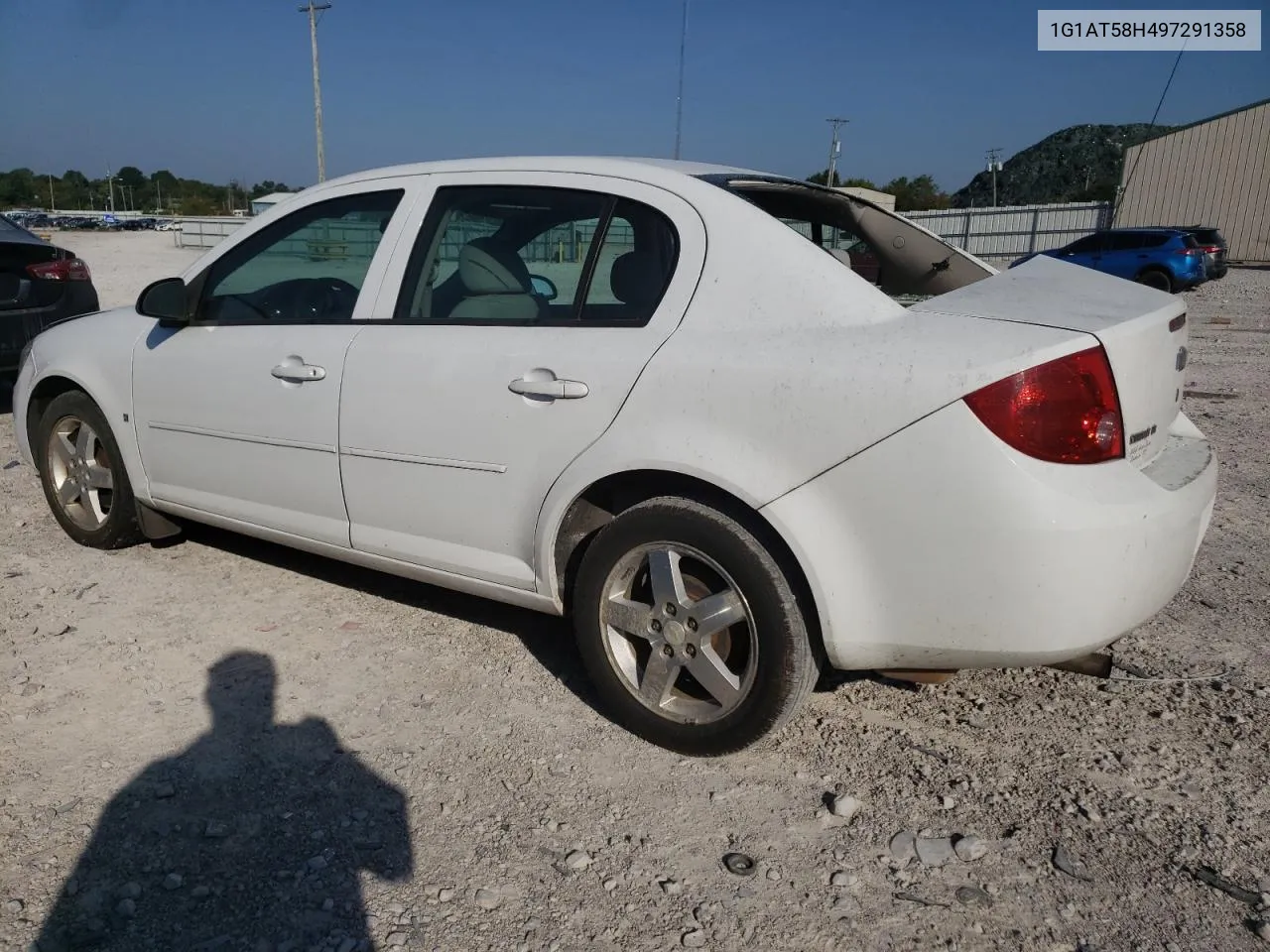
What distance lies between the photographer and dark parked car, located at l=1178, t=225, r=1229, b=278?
21.6 meters

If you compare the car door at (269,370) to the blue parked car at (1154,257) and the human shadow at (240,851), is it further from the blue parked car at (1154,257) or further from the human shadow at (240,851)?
the blue parked car at (1154,257)

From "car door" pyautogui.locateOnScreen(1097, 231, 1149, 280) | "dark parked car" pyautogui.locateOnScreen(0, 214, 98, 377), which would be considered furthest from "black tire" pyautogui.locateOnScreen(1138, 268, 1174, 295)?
"dark parked car" pyautogui.locateOnScreen(0, 214, 98, 377)

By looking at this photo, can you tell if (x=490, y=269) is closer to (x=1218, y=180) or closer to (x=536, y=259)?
(x=536, y=259)

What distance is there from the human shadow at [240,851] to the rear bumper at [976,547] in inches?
Answer: 50.0

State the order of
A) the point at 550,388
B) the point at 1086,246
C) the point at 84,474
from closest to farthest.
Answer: the point at 550,388, the point at 84,474, the point at 1086,246

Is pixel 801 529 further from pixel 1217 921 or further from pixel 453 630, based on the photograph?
pixel 453 630

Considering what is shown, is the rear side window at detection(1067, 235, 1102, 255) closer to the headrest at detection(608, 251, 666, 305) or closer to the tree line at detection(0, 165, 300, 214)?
the headrest at detection(608, 251, 666, 305)

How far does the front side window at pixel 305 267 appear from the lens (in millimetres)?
3488

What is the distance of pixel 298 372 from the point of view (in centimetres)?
342

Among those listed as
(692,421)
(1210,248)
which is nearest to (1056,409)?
(692,421)

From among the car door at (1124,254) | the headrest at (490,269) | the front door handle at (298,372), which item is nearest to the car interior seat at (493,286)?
the headrest at (490,269)

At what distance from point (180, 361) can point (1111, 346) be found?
3.27 metres

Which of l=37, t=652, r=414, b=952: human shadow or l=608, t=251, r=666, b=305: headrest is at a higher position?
l=608, t=251, r=666, b=305: headrest

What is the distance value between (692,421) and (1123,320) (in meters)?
1.10
